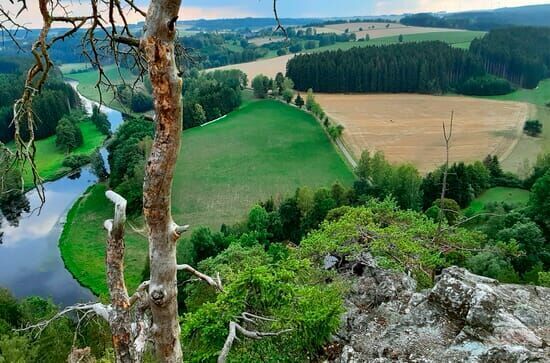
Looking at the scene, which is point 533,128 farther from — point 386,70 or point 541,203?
point 541,203

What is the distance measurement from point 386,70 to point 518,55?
33.1 m

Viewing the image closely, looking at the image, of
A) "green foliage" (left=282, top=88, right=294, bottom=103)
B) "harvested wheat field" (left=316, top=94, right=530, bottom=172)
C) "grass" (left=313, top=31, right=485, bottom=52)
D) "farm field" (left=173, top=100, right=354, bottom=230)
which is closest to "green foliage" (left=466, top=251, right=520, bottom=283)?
"farm field" (left=173, top=100, right=354, bottom=230)

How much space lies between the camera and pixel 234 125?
76.1m

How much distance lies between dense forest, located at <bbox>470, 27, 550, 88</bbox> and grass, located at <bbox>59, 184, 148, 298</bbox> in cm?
9337

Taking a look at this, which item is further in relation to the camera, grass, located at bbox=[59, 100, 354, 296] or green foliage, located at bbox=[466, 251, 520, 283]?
grass, located at bbox=[59, 100, 354, 296]

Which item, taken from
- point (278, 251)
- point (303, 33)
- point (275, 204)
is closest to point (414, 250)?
point (278, 251)

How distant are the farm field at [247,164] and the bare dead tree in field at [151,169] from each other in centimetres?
3833

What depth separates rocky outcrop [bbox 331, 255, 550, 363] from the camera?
882 cm

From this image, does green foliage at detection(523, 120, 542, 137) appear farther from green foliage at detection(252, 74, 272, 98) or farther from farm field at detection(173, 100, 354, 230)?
green foliage at detection(252, 74, 272, 98)

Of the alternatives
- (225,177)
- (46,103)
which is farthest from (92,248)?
(46,103)

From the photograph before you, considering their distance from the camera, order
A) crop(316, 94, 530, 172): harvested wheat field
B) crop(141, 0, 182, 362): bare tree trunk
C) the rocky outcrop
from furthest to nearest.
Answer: crop(316, 94, 530, 172): harvested wheat field < the rocky outcrop < crop(141, 0, 182, 362): bare tree trunk

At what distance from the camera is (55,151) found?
Result: 68.8 m

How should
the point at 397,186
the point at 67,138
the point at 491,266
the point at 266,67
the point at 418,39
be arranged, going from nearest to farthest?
the point at 491,266 → the point at 397,186 → the point at 67,138 → the point at 266,67 → the point at 418,39

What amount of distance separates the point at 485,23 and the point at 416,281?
212m
